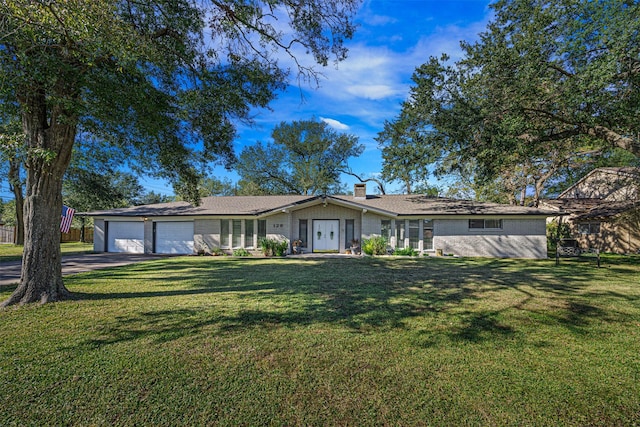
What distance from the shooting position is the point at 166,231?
1791 cm

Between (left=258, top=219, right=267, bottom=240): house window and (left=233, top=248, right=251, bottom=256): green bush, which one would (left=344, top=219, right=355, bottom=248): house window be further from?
(left=233, top=248, right=251, bottom=256): green bush

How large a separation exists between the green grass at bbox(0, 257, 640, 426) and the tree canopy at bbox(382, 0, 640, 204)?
576 centimetres

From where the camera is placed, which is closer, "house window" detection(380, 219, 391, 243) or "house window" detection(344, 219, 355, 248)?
"house window" detection(380, 219, 391, 243)

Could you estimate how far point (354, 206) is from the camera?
1609 centimetres

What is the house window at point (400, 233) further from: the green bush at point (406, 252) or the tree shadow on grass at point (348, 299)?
the tree shadow on grass at point (348, 299)

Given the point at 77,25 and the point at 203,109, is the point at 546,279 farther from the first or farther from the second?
the point at 77,25

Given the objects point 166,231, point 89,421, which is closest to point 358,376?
point 89,421

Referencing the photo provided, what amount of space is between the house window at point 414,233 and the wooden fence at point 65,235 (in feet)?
99.2

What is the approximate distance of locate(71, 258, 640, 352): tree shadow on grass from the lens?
15.1 ft

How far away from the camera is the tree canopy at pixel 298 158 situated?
29.6 metres

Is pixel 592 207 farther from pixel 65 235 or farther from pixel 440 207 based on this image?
pixel 65 235

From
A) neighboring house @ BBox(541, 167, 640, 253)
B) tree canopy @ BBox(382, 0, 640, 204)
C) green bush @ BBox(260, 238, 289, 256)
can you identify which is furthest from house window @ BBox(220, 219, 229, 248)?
neighboring house @ BBox(541, 167, 640, 253)

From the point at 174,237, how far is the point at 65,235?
19.7m

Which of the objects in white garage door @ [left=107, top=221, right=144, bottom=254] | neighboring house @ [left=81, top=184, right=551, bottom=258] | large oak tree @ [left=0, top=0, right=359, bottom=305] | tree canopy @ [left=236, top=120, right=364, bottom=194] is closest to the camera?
large oak tree @ [left=0, top=0, right=359, bottom=305]
